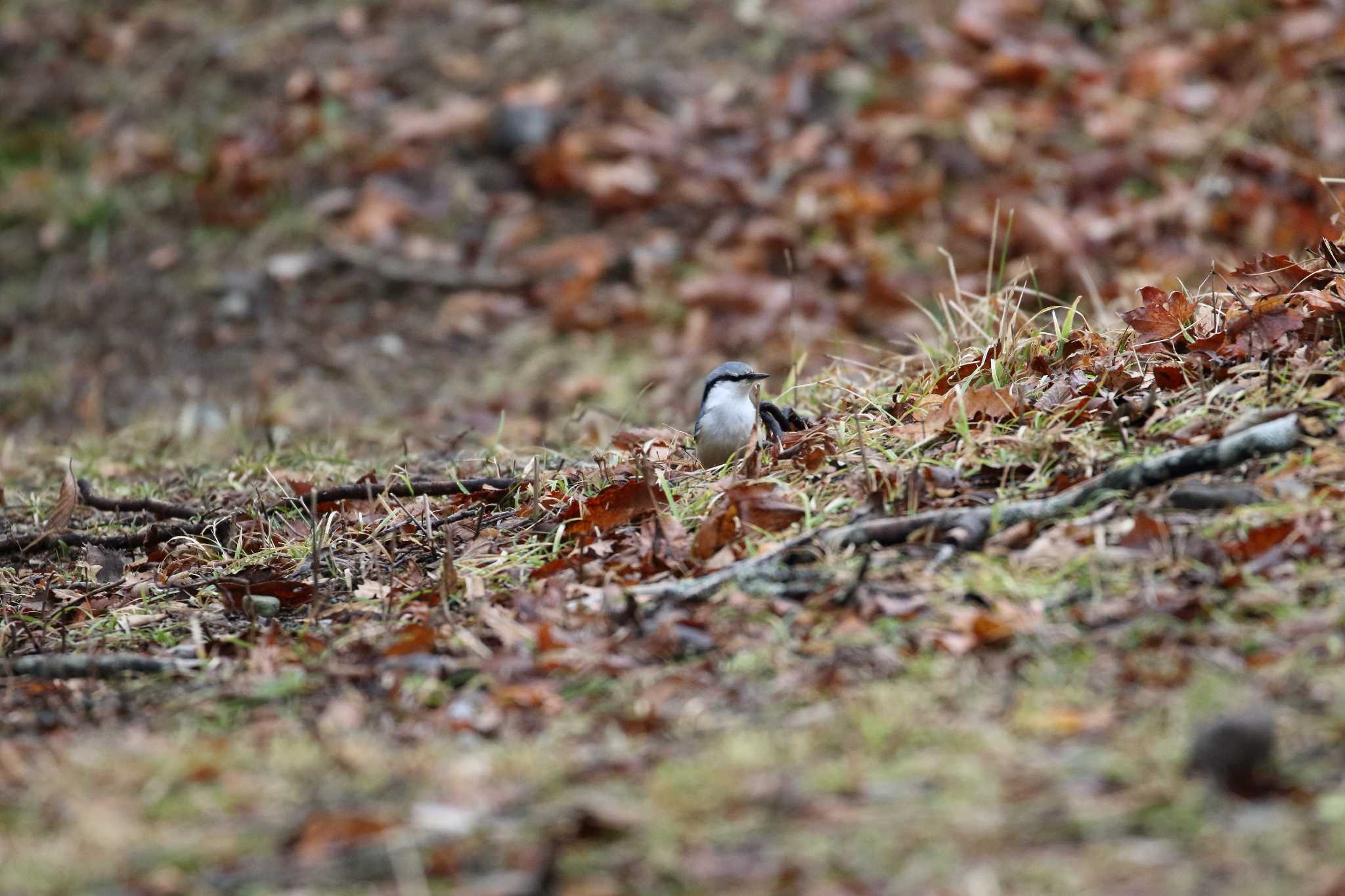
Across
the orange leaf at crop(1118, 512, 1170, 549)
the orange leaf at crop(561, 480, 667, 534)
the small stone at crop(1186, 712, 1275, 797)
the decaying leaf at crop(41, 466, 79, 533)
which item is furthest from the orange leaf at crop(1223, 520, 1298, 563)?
the decaying leaf at crop(41, 466, 79, 533)

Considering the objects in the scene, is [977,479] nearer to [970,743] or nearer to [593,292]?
[970,743]

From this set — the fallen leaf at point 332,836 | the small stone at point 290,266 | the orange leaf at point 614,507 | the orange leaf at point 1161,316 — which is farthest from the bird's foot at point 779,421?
the small stone at point 290,266

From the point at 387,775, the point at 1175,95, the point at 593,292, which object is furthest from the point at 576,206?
the point at 387,775

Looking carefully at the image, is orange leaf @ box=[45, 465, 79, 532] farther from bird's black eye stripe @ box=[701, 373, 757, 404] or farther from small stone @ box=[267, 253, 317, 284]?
small stone @ box=[267, 253, 317, 284]

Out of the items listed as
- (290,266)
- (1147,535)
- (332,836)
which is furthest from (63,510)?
(290,266)

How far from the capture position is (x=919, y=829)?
1958mm

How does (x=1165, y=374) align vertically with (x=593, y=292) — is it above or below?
above

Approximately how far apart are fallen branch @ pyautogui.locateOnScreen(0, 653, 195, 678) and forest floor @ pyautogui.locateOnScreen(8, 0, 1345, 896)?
0.02m

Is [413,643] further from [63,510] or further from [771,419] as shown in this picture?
[63,510]

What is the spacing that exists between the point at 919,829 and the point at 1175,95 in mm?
6937

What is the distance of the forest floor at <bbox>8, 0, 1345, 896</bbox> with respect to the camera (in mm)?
2045

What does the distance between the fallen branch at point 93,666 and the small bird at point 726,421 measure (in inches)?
60.4

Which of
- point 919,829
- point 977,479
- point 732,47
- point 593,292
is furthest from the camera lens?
point 732,47

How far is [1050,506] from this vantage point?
3049 millimetres
